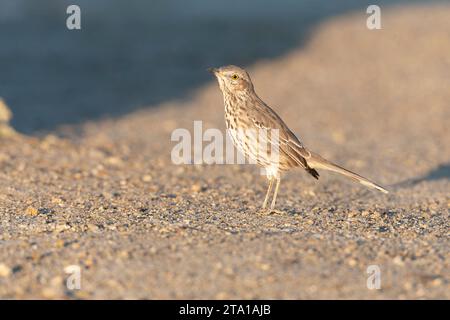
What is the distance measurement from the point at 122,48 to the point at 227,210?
15.0m

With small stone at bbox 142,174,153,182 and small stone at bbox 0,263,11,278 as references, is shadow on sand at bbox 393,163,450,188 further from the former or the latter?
small stone at bbox 0,263,11,278

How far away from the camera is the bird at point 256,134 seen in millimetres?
8680

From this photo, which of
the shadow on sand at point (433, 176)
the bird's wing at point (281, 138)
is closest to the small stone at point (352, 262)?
the bird's wing at point (281, 138)

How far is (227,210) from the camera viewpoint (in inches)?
348

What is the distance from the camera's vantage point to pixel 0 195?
30.6 ft

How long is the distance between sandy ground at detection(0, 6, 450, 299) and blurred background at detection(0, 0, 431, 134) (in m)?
1.44

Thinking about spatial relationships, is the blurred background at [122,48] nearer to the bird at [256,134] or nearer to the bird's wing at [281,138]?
the bird at [256,134]

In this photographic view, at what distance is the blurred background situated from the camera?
18250 millimetres

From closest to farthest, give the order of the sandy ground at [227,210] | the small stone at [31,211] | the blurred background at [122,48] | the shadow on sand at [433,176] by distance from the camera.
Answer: the sandy ground at [227,210] < the small stone at [31,211] < the shadow on sand at [433,176] < the blurred background at [122,48]

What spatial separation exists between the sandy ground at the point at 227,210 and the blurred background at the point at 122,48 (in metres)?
1.44

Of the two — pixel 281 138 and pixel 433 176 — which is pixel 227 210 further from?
pixel 433 176

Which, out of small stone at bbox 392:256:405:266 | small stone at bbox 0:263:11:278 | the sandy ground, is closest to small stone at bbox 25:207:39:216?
the sandy ground

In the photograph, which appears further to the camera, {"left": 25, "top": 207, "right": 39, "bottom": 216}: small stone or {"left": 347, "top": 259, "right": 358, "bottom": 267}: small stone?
{"left": 25, "top": 207, "right": 39, "bottom": 216}: small stone

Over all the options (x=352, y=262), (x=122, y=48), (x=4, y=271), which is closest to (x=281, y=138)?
(x=352, y=262)
